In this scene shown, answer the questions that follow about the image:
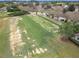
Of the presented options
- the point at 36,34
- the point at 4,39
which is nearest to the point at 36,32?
the point at 36,34

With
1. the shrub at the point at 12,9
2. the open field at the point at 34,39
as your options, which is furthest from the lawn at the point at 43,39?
the shrub at the point at 12,9

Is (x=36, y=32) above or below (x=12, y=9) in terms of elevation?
below

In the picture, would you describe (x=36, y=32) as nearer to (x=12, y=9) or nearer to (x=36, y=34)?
(x=36, y=34)

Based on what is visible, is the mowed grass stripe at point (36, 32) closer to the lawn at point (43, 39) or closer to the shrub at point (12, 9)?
the lawn at point (43, 39)

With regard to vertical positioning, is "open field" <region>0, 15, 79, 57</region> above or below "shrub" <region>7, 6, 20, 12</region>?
below

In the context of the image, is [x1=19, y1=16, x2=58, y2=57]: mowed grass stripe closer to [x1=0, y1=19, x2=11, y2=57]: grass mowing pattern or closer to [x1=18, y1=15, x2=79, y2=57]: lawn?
[x1=18, y1=15, x2=79, y2=57]: lawn

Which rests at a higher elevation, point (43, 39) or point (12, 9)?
point (12, 9)

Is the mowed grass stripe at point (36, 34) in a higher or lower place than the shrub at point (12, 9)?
lower

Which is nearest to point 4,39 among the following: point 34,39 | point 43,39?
point 34,39

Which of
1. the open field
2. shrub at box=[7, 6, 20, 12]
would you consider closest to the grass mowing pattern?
the open field

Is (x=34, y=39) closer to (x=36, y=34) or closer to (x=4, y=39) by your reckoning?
(x=36, y=34)

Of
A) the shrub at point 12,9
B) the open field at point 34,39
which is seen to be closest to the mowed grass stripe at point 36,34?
the open field at point 34,39

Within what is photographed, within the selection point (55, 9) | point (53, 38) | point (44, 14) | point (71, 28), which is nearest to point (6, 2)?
point (44, 14)

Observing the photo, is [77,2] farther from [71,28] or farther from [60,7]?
[71,28]
